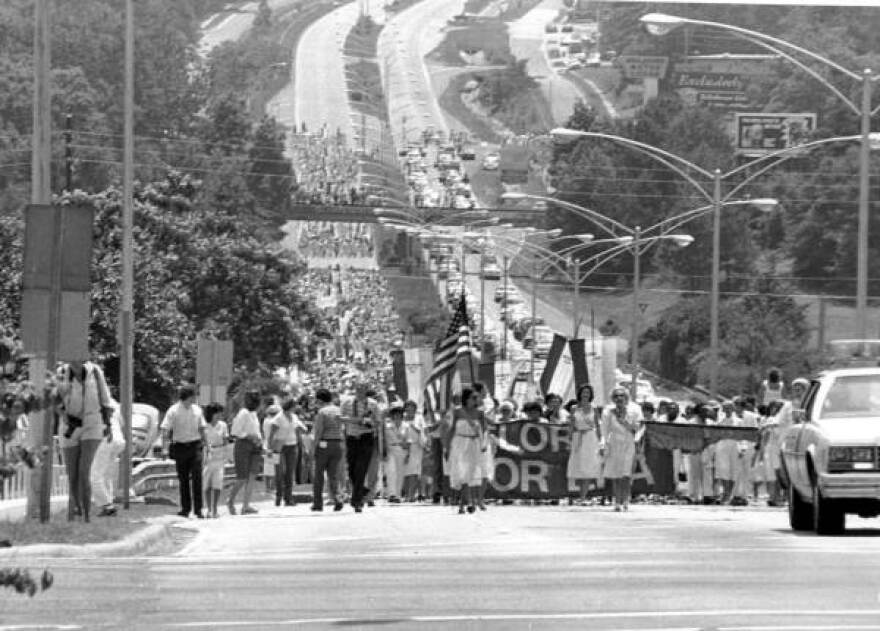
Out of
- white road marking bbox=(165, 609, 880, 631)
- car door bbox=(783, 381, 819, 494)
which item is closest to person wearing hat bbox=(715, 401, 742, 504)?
car door bbox=(783, 381, 819, 494)

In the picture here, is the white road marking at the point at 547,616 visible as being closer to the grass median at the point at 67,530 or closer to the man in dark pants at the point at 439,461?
the grass median at the point at 67,530

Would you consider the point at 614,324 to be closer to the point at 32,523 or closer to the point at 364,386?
the point at 364,386

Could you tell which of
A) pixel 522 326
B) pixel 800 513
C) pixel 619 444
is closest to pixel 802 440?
pixel 800 513

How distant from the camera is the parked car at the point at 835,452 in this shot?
24.0 metres

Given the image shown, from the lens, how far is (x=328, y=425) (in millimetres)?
33875

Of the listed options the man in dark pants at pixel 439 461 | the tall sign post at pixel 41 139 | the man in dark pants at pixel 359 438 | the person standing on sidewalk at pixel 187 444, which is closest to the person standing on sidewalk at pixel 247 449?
the man in dark pants at pixel 359 438

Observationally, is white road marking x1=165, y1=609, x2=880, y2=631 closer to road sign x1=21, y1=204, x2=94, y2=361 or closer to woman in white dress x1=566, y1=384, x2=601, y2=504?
road sign x1=21, y1=204, x2=94, y2=361

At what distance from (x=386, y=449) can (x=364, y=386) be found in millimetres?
2954

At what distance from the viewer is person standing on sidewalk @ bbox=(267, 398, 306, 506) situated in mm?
35625

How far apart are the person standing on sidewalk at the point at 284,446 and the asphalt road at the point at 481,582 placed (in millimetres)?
8937

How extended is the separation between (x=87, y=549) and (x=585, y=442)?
14561 millimetres

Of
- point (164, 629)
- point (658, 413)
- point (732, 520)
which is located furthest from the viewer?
point (658, 413)

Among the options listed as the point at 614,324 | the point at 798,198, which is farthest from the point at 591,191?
the point at 614,324

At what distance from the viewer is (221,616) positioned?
15.6 m
